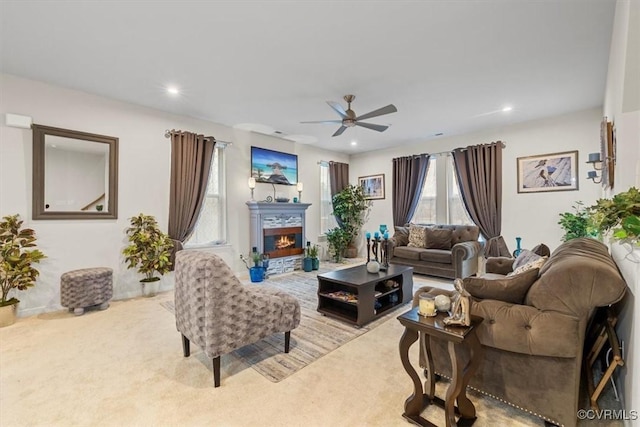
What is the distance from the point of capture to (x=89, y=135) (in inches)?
148

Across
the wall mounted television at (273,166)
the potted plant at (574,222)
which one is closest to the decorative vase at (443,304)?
the potted plant at (574,222)

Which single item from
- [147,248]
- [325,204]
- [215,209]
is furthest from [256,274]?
[325,204]

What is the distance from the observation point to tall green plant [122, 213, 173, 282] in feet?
Result: 13.0

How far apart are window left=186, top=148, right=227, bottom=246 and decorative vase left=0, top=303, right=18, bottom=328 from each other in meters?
2.35

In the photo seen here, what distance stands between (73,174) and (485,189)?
6.74 m

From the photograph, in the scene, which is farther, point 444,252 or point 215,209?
point 215,209

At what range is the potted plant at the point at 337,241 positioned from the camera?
22.0ft

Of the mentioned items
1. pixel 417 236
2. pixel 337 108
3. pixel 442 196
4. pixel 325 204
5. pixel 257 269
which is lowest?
pixel 257 269

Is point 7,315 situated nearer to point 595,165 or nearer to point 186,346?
point 186,346

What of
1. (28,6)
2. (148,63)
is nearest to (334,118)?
(148,63)

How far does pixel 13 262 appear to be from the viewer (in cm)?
306

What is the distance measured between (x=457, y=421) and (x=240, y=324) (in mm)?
1522

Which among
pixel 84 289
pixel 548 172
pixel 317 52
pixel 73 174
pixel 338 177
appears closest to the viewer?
pixel 317 52

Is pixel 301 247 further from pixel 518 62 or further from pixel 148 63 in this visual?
pixel 518 62
